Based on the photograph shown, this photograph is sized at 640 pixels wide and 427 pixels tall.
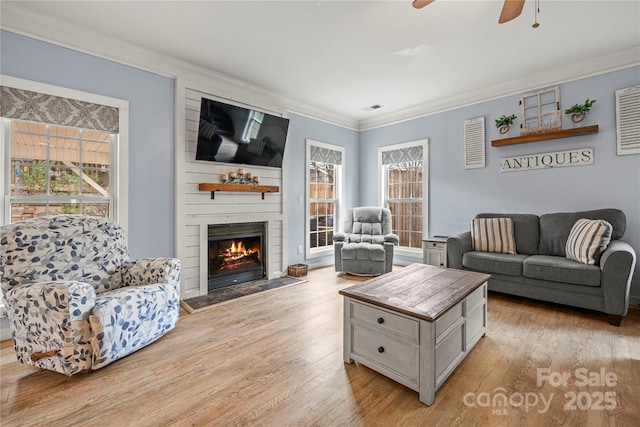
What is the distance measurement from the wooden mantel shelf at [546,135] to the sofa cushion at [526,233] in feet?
3.18

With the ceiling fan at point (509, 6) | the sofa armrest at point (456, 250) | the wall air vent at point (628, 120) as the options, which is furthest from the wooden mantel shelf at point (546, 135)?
the ceiling fan at point (509, 6)

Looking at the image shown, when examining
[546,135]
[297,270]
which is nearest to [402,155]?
[546,135]

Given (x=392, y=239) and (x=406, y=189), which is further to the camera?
(x=406, y=189)

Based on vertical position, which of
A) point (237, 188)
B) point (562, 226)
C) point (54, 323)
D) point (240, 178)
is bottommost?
point (54, 323)

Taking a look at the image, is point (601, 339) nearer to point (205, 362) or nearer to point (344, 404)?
point (344, 404)

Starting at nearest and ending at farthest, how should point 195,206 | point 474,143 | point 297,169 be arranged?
point 195,206 < point 474,143 < point 297,169

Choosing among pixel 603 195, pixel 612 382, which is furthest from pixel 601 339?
pixel 603 195

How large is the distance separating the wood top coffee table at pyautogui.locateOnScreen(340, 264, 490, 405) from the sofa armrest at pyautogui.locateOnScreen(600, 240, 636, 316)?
1.37 m

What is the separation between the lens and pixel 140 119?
3.04m

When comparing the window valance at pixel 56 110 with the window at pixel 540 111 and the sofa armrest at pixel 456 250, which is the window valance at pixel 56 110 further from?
the window at pixel 540 111

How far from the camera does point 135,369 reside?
196cm

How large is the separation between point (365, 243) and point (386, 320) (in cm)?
266

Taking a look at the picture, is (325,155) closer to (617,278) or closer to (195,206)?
(195,206)

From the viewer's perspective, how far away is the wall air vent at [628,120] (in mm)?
3051
